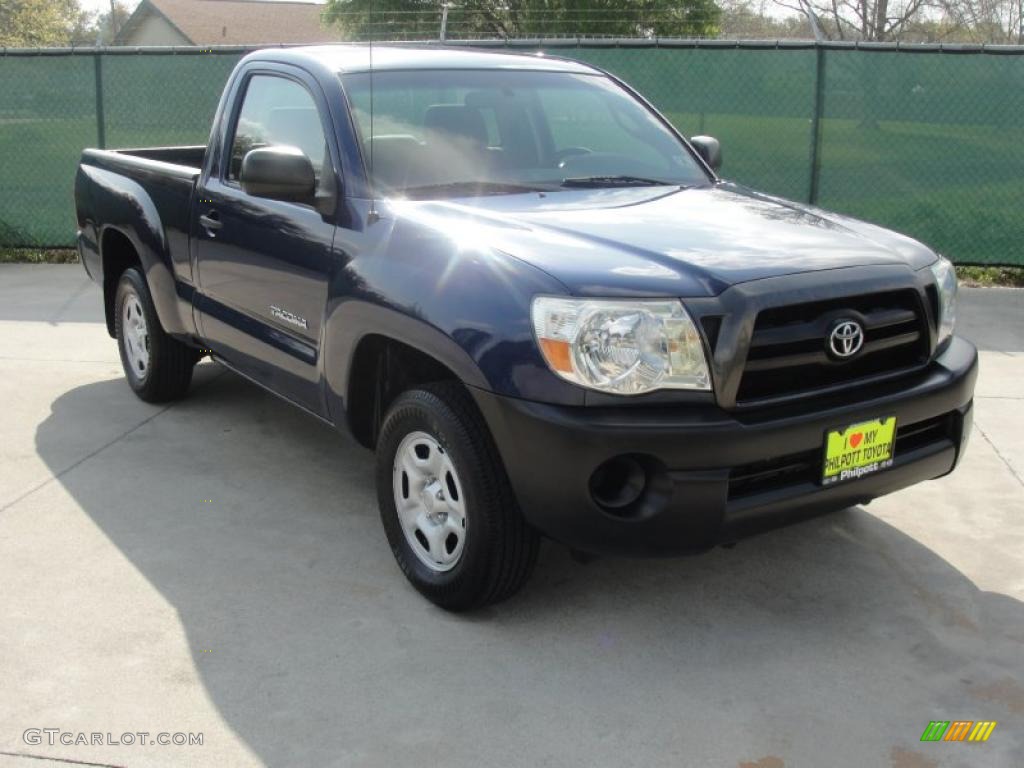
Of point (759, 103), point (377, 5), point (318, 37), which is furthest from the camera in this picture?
point (318, 37)

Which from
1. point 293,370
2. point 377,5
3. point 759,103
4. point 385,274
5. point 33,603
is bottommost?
point 33,603

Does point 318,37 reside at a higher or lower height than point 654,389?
higher

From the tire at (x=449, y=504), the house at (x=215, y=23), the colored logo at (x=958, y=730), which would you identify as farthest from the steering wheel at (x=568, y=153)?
the house at (x=215, y=23)

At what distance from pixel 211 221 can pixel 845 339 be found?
9.31 feet

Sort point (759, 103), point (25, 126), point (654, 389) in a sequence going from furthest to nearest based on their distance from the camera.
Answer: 1. point (25, 126)
2. point (759, 103)
3. point (654, 389)

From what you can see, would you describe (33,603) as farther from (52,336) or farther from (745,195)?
(52,336)

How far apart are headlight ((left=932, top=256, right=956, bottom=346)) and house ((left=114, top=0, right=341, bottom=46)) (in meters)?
46.8

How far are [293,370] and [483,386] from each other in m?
1.42

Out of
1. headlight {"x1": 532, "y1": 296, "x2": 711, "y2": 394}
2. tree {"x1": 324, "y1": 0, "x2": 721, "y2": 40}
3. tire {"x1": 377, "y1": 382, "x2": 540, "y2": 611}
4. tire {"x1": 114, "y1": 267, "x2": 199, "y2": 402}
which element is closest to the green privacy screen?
tire {"x1": 114, "y1": 267, "x2": 199, "y2": 402}

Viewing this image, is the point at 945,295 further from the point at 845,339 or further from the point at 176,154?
the point at 176,154

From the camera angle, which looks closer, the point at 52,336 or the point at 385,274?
the point at 385,274

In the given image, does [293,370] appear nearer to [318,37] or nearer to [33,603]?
[33,603]

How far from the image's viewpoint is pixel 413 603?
3.80m

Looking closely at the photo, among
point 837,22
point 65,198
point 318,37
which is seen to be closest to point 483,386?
→ point 65,198
